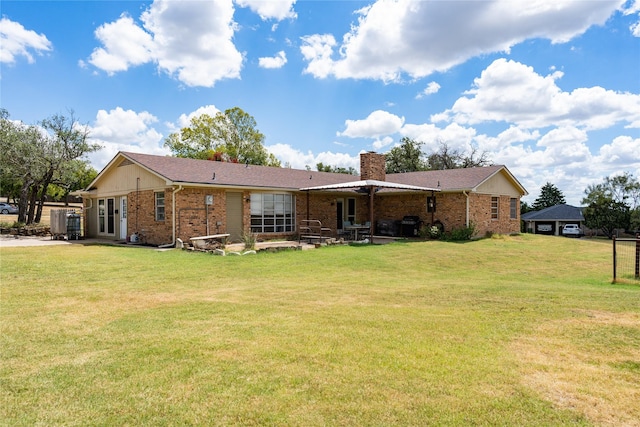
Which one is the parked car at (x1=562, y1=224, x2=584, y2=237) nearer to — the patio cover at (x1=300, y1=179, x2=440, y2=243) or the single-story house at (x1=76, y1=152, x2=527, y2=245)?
the single-story house at (x1=76, y1=152, x2=527, y2=245)

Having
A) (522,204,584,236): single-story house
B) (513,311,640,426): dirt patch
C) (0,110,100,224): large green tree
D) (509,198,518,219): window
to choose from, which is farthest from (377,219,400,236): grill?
(522,204,584,236): single-story house

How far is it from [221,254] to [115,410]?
34.8 feet

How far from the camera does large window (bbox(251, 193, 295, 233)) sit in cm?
1916

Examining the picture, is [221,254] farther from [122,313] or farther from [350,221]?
[350,221]

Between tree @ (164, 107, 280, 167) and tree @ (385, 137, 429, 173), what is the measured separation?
51.7 feet

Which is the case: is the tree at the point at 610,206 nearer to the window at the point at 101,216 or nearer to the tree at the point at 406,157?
the tree at the point at 406,157

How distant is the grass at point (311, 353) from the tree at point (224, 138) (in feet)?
138

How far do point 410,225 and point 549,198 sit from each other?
159ft

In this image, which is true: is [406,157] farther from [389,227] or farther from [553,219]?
[389,227]

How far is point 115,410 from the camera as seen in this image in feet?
10.2

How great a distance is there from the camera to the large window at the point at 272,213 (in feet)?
62.8

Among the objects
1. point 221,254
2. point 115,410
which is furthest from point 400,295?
point 221,254

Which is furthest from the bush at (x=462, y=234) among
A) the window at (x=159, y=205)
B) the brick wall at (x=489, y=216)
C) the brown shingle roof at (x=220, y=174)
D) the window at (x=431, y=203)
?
the window at (x=159, y=205)

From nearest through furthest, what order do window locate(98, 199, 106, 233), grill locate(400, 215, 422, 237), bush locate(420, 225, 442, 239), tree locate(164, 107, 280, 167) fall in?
bush locate(420, 225, 442, 239) → window locate(98, 199, 106, 233) → grill locate(400, 215, 422, 237) → tree locate(164, 107, 280, 167)
